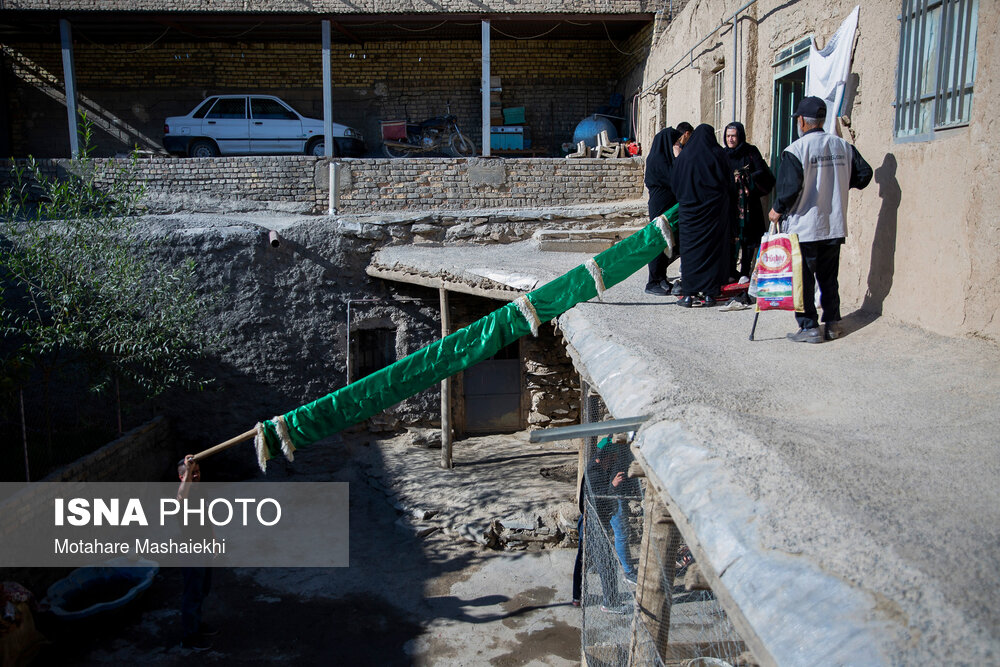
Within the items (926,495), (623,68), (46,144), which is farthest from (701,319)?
(46,144)

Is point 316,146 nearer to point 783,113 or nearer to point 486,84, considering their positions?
point 486,84

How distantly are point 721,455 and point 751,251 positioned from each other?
360 cm

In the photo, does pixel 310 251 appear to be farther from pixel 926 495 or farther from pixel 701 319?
pixel 926 495

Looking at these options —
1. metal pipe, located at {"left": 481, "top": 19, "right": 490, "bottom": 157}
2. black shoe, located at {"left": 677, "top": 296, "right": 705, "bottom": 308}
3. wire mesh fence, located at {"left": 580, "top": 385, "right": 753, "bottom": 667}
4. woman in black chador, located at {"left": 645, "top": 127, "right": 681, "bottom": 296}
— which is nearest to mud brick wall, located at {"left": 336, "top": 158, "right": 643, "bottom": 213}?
metal pipe, located at {"left": 481, "top": 19, "right": 490, "bottom": 157}

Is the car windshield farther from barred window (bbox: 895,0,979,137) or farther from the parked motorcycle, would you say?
barred window (bbox: 895,0,979,137)

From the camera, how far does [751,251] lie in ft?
18.5

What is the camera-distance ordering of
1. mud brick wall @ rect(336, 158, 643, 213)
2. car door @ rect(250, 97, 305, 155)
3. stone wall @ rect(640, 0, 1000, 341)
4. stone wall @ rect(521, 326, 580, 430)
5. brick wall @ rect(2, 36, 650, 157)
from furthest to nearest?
brick wall @ rect(2, 36, 650, 157)
car door @ rect(250, 97, 305, 155)
mud brick wall @ rect(336, 158, 643, 213)
stone wall @ rect(521, 326, 580, 430)
stone wall @ rect(640, 0, 1000, 341)

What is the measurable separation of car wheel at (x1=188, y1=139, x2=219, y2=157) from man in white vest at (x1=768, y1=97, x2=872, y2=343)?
12883 millimetres

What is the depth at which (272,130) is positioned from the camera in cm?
1446

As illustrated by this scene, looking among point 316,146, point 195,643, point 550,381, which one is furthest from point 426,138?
point 195,643

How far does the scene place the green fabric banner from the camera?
4.85 meters

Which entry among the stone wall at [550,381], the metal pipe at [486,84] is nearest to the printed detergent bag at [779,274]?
the stone wall at [550,381]

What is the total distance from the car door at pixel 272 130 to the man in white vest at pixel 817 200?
1200cm

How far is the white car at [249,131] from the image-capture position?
47.0ft
